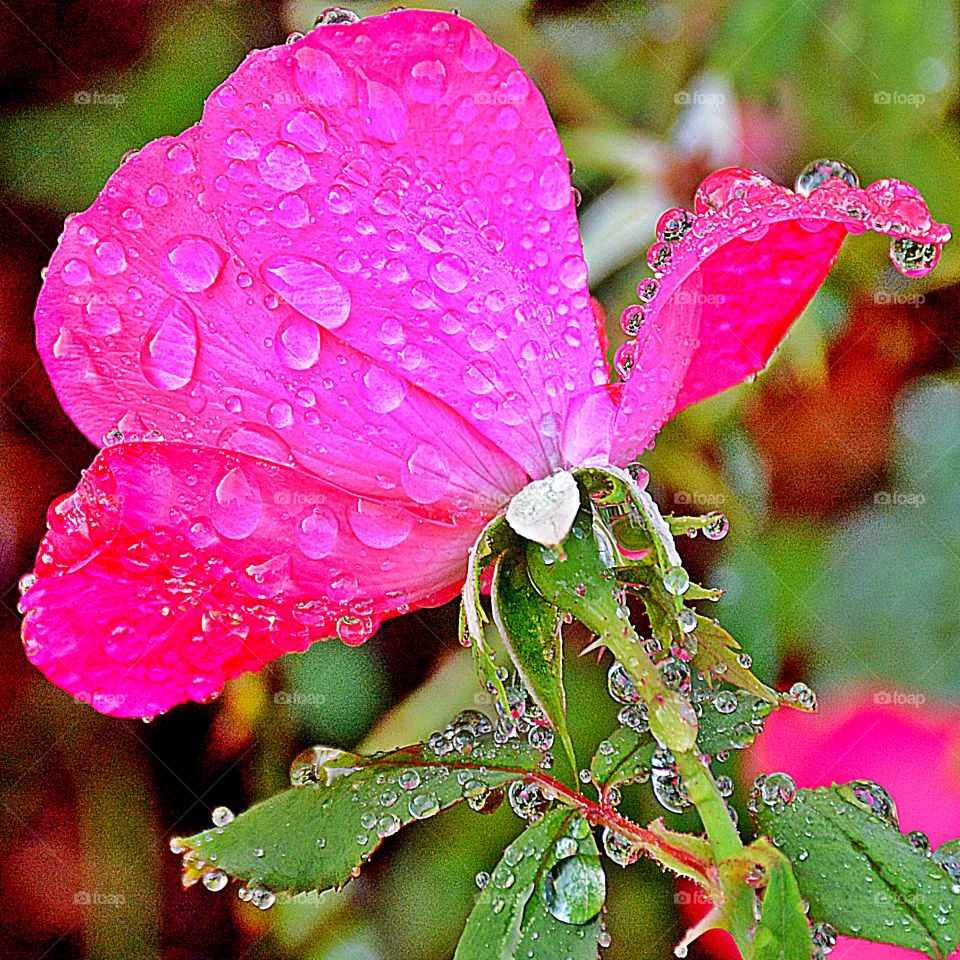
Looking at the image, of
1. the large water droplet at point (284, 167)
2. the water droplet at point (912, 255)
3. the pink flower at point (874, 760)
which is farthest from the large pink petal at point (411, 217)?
the pink flower at point (874, 760)

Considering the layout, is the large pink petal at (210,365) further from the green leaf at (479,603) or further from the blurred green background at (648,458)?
the blurred green background at (648,458)

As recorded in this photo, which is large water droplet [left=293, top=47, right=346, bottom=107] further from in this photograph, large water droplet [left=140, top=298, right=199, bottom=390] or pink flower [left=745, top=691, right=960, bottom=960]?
pink flower [left=745, top=691, right=960, bottom=960]

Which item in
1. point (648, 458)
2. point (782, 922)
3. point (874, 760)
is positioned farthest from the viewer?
point (648, 458)

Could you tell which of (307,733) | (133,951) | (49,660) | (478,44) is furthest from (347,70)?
(133,951)

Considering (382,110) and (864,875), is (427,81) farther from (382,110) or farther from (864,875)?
(864,875)

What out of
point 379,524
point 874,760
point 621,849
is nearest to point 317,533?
point 379,524

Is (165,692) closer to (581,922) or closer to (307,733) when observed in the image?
(581,922)
